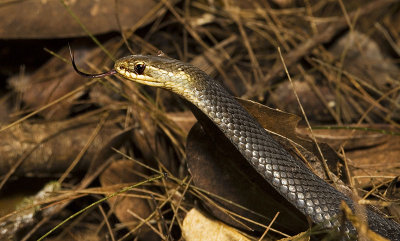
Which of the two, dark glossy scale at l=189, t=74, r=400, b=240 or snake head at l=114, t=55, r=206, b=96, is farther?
snake head at l=114, t=55, r=206, b=96

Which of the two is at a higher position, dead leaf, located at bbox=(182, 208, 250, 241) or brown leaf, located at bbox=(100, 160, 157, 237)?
dead leaf, located at bbox=(182, 208, 250, 241)

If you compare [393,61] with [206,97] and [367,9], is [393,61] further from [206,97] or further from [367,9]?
[206,97]

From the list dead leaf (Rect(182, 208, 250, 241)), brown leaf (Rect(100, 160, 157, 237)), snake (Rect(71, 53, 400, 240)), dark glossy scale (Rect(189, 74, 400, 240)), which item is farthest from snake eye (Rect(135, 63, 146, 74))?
dead leaf (Rect(182, 208, 250, 241))

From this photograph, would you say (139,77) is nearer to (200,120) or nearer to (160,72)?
(160,72)

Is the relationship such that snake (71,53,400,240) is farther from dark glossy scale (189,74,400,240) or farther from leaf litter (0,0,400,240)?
leaf litter (0,0,400,240)

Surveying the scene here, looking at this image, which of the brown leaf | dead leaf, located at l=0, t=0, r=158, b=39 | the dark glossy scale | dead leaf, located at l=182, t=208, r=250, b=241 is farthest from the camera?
dead leaf, located at l=0, t=0, r=158, b=39

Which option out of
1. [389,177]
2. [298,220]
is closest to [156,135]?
[298,220]

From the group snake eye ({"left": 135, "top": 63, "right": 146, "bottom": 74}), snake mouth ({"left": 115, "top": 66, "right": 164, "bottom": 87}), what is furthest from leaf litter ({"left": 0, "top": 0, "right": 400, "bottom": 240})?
snake eye ({"left": 135, "top": 63, "right": 146, "bottom": 74})

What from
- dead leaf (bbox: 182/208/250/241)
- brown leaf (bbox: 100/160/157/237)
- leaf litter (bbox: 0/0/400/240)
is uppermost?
leaf litter (bbox: 0/0/400/240)

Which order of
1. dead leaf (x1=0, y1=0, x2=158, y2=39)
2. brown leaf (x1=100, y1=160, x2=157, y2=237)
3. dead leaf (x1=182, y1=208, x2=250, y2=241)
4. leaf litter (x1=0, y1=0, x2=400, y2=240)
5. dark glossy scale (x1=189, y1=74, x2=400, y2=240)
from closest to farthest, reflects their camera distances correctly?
dark glossy scale (x1=189, y1=74, x2=400, y2=240)
dead leaf (x1=182, y1=208, x2=250, y2=241)
leaf litter (x1=0, y1=0, x2=400, y2=240)
brown leaf (x1=100, y1=160, x2=157, y2=237)
dead leaf (x1=0, y1=0, x2=158, y2=39)
